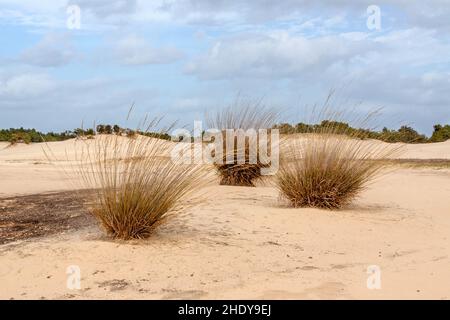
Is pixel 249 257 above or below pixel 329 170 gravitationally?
below

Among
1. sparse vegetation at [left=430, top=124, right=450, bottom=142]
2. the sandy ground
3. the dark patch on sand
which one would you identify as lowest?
the sandy ground

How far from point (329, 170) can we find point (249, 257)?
319 cm

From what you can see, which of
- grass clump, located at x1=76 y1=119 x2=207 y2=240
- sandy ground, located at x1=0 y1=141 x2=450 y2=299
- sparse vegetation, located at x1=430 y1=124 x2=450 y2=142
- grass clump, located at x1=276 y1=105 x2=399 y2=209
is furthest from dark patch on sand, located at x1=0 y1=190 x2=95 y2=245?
sparse vegetation, located at x1=430 y1=124 x2=450 y2=142

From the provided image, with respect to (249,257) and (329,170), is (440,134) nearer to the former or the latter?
(329,170)

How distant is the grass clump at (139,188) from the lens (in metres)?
6.31

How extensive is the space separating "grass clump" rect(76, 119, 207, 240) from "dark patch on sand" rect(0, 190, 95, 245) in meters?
0.66

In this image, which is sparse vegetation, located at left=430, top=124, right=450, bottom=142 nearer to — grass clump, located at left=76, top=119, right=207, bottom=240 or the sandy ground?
the sandy ground

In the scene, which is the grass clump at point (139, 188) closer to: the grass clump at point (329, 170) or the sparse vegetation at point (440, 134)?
the grass clump at point (329, 170)

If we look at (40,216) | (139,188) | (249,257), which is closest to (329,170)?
(249,257)

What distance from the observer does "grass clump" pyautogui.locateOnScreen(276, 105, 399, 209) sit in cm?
894

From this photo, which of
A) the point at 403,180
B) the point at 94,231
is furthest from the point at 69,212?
the point at 403,180

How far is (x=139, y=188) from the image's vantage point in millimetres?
6359

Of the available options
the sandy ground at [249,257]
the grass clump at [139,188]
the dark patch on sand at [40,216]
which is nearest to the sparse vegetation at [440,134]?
the sandy ground at [249,257]

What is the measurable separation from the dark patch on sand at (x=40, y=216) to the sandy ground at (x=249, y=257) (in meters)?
0.42
